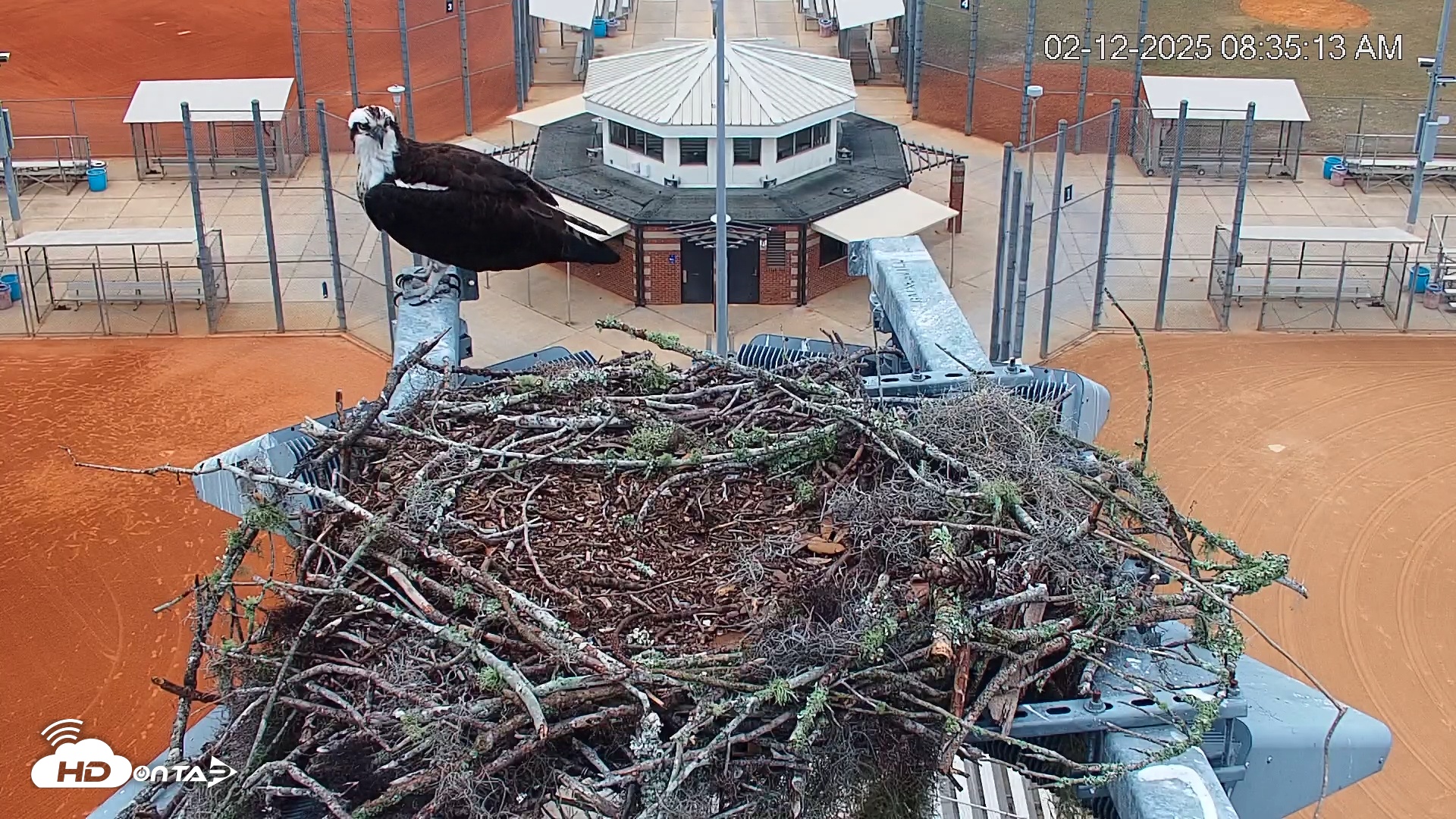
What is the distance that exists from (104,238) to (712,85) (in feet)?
37.8

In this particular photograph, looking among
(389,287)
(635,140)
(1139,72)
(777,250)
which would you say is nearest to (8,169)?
(389,287)

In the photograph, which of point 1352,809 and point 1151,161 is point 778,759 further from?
point 1151,161

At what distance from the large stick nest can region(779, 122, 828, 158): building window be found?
754 inches

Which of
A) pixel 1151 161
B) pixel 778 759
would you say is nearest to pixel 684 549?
pixel 778 759

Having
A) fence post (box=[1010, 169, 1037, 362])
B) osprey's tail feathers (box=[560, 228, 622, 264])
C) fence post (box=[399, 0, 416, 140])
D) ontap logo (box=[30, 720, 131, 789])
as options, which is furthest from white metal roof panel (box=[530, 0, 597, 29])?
osprey's tail feathers (box=[560, 228, 622, 264])

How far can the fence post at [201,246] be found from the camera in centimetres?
2638

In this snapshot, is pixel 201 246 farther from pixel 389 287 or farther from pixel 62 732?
pixel 62 732

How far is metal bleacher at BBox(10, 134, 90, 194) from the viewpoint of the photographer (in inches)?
1324

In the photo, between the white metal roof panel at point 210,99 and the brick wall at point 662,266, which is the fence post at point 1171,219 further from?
the white metal roof panel at point 210,99

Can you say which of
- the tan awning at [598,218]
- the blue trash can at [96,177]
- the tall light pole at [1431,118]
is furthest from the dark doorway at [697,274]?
the tall light pole at [1431,118]

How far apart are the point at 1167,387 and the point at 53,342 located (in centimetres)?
1875

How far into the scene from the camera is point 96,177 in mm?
33281

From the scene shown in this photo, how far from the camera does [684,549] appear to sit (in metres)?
9.99

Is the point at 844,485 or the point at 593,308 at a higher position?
the point at 844,485
